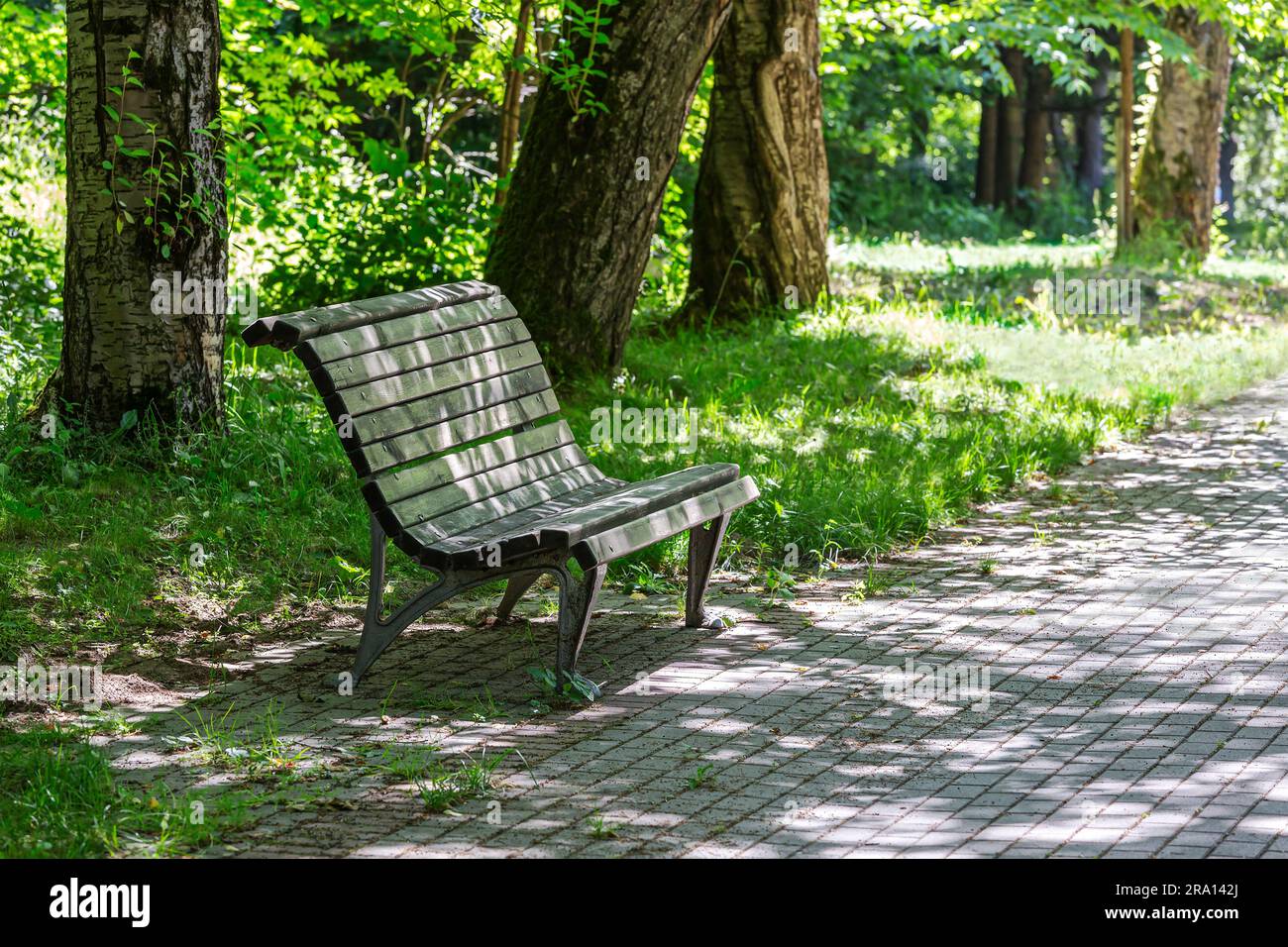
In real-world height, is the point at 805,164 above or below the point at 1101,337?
above

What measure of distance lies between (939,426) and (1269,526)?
91.2 inches

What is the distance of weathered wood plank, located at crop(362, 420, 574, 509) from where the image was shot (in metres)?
5.46

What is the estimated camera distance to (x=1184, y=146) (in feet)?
A: 64.3

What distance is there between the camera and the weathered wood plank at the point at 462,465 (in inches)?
215

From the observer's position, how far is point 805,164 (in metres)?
12.7

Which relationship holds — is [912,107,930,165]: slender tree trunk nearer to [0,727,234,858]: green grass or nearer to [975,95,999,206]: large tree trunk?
[975,95,999,206]: large tree trunk

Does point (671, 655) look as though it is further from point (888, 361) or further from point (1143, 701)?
point (888, 361)

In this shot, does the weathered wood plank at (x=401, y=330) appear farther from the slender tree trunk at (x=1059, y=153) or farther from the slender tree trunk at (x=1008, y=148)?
the slender tree trunk at (x=1059, y=153)

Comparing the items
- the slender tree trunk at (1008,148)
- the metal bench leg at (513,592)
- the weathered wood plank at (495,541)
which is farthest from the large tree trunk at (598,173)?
the slender tree trunk at (1008,148)

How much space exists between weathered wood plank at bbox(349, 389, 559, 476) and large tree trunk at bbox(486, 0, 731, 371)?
2.86m

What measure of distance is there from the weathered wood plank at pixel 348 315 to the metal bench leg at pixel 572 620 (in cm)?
119

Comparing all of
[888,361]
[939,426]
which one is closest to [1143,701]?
[939,426]

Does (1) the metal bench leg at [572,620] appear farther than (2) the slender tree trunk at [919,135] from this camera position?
No
